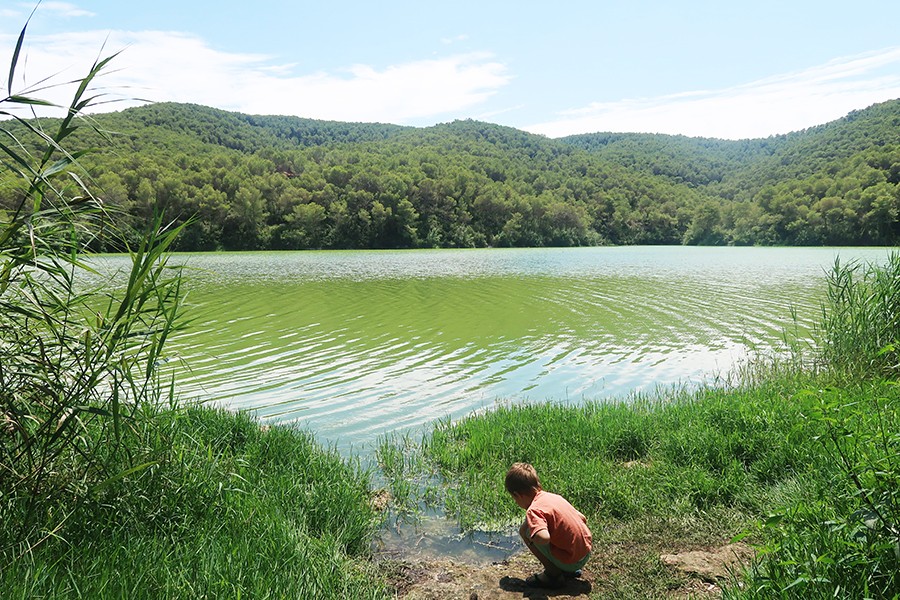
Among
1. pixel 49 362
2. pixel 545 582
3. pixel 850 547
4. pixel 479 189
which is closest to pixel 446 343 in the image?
pixel 545 582

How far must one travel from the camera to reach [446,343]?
13.9 meters

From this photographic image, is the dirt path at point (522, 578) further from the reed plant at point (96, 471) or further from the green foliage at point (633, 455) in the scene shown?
the green foliage at point (633, 455)

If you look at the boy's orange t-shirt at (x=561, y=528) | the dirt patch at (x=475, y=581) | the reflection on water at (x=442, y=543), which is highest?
the boy's orange t-shirt at (x=561, y=528)

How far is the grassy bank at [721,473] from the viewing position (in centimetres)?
275

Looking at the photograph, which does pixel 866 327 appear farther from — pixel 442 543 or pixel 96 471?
pixel 96 471

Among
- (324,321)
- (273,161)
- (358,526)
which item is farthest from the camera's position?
(273,161)

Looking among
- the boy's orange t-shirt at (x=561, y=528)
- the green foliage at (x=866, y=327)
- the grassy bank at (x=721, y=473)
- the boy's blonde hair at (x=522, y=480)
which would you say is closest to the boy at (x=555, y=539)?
the boy's orange t-shirt at (x=561, y=528)

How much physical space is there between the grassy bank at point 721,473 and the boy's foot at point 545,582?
0.37 meters

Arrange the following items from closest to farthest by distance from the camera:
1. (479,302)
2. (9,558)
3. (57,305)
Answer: (9,558)
(57,305)
(479,302)

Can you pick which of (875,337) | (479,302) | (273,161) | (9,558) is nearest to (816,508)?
(9,558)

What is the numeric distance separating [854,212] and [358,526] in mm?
88358

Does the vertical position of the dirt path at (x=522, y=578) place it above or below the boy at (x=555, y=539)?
below

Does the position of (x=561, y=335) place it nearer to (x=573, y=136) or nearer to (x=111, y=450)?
(x=111, y=450)

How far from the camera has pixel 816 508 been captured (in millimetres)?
3422
